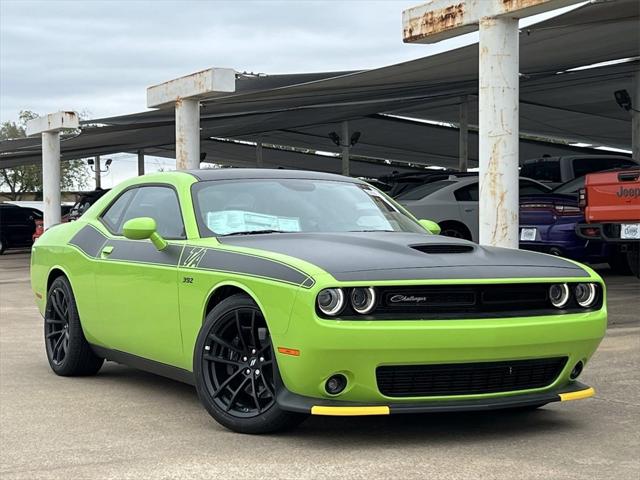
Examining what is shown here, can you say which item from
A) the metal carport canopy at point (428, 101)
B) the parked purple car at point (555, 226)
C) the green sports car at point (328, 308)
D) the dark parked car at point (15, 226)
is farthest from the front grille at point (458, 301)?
the dark parked car at point (15, 226)

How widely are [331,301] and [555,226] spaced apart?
9.23 metres

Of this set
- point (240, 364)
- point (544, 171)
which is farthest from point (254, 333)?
point (544, 171)

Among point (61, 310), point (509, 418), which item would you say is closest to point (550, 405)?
point (509, 418)

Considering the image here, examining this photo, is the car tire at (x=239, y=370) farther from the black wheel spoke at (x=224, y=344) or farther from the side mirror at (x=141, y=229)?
the side mirror at (x=141, y=229)

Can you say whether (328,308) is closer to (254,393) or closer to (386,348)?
(386,348)

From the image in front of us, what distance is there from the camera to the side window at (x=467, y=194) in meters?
15.9

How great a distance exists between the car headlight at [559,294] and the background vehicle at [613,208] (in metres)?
6.51

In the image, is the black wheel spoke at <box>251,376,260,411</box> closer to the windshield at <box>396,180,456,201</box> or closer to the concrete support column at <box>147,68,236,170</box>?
the concrete support column at <box>147,68,236,170</box>

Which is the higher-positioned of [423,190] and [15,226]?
[423,190]

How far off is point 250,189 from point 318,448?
5.98 ft

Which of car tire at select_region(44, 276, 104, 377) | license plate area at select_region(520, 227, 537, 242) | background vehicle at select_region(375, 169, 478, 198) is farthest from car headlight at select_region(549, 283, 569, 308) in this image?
background vehicle at select_region(375, 169, 478, 198)

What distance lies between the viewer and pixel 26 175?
73.5 meters

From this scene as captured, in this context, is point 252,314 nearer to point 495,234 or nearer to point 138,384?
point 138,384

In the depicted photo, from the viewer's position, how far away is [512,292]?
15.6 ft
